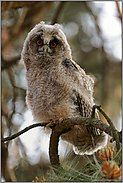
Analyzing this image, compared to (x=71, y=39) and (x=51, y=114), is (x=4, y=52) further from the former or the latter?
(x=51, y=114)

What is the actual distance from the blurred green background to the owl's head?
1099 millimetres

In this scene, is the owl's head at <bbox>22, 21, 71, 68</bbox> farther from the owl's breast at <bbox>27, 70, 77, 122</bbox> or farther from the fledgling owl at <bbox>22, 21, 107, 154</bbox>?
the owl's breast at <bbox>27, 70, 77, 122</bbox>

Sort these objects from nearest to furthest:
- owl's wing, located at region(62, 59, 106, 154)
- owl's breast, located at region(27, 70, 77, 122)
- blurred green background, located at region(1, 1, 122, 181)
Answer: owl's breast, located at region(27, 70, 77, 122) → owl's wing, located at region(62, 59, 106, 154) → blurred green background, located at region(1, 1, 122, 181)

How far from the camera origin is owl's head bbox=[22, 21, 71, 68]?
2029 mm

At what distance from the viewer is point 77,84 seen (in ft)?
6.84

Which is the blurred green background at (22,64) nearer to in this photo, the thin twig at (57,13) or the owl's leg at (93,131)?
the thin twig at (57,13)

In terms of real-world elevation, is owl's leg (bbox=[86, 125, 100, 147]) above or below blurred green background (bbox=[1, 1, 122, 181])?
below

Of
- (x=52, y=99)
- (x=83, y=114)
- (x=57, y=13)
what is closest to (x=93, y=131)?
(x=83, y=114)

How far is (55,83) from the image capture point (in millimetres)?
1951

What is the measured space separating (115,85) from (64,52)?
182cm

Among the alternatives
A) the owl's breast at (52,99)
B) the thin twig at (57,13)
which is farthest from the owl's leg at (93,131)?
the thin twig at (57,13)

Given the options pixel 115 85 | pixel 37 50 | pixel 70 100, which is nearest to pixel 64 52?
pixel 37 50

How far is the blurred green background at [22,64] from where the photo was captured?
3.19 meters

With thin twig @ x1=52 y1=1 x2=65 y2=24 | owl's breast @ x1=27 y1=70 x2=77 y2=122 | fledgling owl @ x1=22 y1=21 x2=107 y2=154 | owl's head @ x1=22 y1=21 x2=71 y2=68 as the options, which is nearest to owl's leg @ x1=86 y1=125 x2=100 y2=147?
fledgling owl @ x1=22 y1=21 x2=107 y2=154
